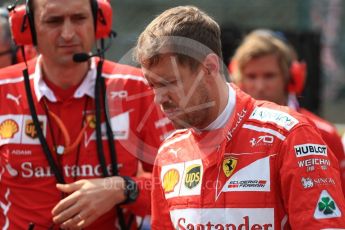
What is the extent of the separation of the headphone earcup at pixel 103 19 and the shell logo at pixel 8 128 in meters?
0.59

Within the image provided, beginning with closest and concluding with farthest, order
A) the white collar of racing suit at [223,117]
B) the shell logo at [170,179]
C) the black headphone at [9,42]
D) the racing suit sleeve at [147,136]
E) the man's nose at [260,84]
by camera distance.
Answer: the white collar of racing suit at [223,117]
the shell logo at [170,179]
the racing suit sleeve at [147,136]
the black headphone at [9,42]
the man's nose at [260,84]

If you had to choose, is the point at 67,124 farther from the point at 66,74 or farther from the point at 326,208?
the point at 326,208

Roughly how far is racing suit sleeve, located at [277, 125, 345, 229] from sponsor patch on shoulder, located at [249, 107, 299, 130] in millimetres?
63

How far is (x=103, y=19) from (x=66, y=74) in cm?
32

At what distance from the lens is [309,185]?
2520mm

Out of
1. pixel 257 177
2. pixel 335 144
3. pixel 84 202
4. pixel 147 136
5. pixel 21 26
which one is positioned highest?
pixel 21 26

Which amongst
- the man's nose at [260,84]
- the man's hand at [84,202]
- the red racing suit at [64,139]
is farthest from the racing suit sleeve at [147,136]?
the man's nose at [260,84]

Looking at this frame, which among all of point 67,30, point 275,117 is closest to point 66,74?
point 67,30

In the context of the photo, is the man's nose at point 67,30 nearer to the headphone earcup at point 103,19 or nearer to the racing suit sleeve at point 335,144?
the headphone earcup at point 103,19

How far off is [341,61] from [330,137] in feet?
23.8

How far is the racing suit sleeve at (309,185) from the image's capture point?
98.5 inches

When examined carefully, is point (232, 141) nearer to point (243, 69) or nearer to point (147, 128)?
point (147, 128)

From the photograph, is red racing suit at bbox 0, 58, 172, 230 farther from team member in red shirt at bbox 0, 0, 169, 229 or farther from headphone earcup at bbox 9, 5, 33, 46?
headphone earcup at bbox 9, 5, 33, 46

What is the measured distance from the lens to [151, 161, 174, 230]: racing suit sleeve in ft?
9.62
